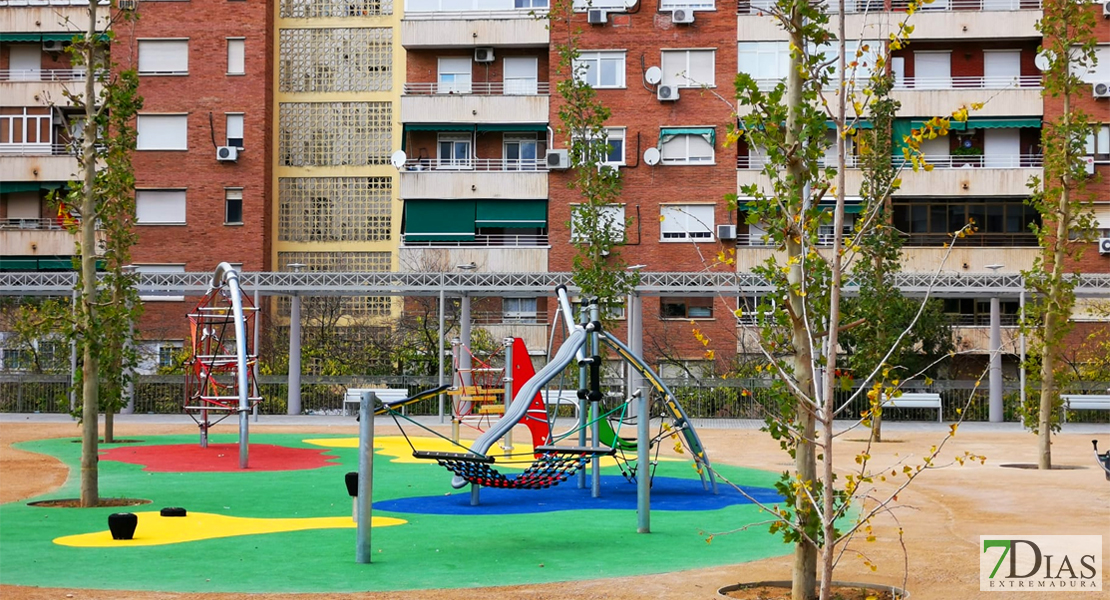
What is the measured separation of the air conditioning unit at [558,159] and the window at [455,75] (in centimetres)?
408

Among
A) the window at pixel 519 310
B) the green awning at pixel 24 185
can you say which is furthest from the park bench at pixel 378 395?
the green awning at pixel 24 185

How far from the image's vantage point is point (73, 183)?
14766 mm

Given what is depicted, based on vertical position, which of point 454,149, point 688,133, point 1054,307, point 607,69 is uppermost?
point 607,69

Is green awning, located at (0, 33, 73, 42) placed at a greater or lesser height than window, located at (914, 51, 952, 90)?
greater

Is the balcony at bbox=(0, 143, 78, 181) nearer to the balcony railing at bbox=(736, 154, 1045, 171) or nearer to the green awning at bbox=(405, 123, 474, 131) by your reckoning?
the green awning at bbox=(405, 123, 474, 131)

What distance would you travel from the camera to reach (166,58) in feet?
146

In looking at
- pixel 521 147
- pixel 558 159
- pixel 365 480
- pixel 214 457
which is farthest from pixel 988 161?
pixel 365 480

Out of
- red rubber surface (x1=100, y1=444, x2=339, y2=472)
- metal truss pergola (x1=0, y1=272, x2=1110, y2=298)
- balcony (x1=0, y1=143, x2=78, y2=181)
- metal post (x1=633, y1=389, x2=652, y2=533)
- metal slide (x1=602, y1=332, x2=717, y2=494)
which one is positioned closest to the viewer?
metal post (x1=633, y1=389, x2=652, y2=533)

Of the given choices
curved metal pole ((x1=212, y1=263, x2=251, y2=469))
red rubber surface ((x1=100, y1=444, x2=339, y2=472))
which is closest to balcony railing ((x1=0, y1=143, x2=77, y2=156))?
red rubber surface ((x1=100, y1=444, x2=339, y2=472))

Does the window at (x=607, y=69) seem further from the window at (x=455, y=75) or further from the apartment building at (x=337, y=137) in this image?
the apartment building at (x=337, y=137)

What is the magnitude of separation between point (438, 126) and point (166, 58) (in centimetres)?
930

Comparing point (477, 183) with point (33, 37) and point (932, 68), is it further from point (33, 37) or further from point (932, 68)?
point (33, 37)

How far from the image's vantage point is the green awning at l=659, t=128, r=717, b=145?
42312 mm

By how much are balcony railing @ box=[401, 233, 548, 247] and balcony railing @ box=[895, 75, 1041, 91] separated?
485 inches
